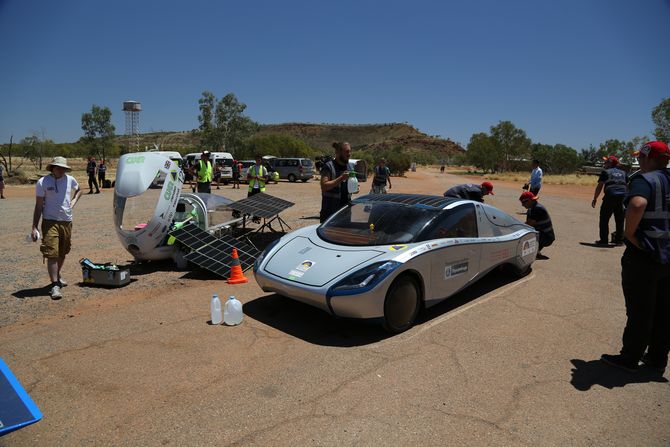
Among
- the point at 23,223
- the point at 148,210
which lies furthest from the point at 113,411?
the point at 23,223

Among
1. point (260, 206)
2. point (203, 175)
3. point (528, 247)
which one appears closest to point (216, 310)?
point (260, 206)

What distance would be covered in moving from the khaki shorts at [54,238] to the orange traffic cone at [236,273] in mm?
2150

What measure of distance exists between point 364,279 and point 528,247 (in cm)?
354

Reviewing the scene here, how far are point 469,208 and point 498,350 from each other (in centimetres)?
191

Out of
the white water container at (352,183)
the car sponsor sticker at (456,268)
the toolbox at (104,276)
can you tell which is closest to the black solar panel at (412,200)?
the white water container at (352,183)

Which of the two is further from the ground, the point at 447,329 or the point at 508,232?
the point at 508,232

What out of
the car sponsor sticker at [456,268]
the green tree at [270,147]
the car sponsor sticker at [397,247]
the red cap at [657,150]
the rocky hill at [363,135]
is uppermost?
the rocky hill at [363,135]

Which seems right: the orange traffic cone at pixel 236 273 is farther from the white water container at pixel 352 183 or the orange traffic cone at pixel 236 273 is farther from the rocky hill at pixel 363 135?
the rocky hill at pixel 363 135

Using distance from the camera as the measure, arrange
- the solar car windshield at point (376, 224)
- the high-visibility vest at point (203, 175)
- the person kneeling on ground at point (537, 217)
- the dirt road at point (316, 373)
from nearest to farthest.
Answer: the dirt road at point (316, 373) < the solar car windshield at point (376, 224) < the person kneeling on ground at point (537, 217) < the high-visibility vest at point (203, 175)

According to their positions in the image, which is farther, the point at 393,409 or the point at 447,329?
the point at 447,329

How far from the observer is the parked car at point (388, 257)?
14.0 feet

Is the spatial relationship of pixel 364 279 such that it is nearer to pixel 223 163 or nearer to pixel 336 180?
pixel 336 180

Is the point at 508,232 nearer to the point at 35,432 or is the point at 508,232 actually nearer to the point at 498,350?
the point at 498,350

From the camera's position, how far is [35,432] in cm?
296
